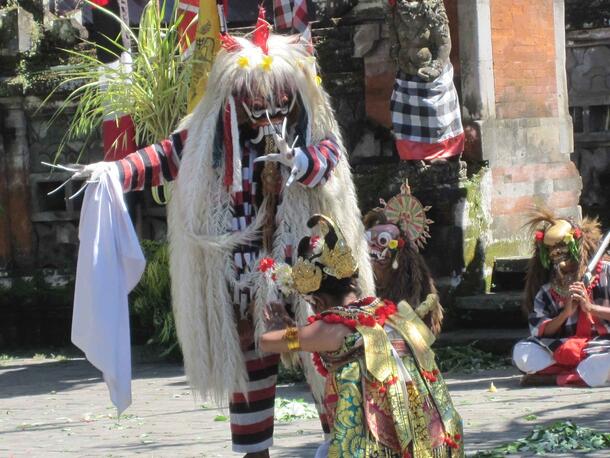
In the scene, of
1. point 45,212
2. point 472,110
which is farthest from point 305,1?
point 45,212

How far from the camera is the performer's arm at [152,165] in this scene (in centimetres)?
604

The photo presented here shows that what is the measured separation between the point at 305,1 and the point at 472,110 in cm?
173

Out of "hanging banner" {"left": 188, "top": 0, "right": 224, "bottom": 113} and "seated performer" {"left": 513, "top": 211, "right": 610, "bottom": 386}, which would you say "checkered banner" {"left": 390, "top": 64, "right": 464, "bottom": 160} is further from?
"hanging banner" {"left": 188, "top": 0, "right": 224, "bottom": 113}

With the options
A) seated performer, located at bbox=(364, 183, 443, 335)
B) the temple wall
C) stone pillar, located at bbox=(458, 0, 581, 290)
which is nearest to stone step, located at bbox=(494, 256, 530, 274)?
stone pillar, located at bbox=(458, 0, 581, 290)

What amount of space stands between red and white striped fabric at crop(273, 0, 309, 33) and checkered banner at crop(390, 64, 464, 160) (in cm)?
89

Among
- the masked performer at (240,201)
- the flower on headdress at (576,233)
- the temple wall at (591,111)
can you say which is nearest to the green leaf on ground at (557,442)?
the masked performer at (240,201)

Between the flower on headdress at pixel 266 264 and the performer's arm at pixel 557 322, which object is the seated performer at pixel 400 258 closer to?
the performer's arm at pixel 557 322

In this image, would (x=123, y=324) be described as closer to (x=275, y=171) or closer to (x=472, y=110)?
(x=275, y=171)

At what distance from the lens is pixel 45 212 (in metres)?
12.7

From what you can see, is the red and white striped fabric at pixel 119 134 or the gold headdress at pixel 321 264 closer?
the gold headdress at pixel 321 264

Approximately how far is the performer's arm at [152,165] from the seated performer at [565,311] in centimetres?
315

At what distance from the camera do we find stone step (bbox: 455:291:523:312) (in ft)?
33.8

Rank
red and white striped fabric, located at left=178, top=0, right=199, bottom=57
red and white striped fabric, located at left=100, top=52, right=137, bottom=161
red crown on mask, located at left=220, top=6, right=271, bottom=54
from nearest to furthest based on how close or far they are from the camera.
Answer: red crown on mask, located at left=220, top=6, right=271, bottom=54, red and white striped fabric, located at left=178, top=0, right=199, bottom=57, red and white striped fabric, located at left=100, top=52, right=137, bottom=161

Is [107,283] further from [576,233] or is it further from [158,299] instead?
[158,299]
